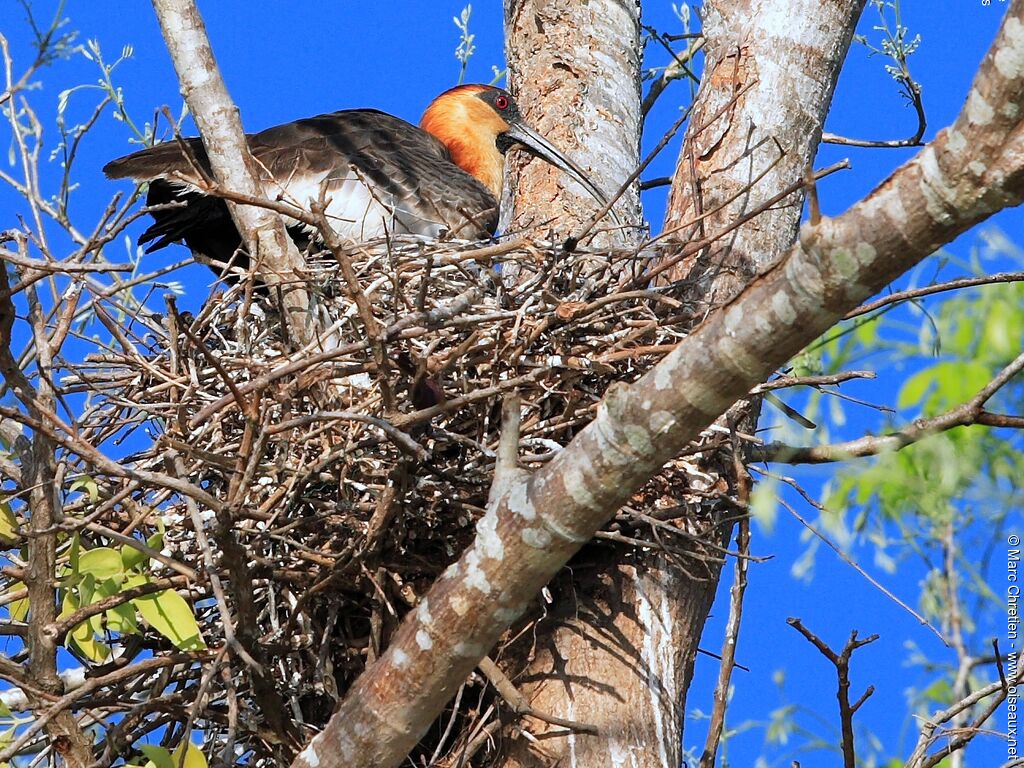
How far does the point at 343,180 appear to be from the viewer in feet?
18.1

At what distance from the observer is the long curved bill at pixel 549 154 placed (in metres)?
5.67

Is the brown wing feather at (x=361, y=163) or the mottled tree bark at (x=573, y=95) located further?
Answer: the mottled tree bark at (x=573, y=95)

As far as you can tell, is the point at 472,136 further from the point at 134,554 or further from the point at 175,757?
the point at 175,757

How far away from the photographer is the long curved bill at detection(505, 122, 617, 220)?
5.67 metres

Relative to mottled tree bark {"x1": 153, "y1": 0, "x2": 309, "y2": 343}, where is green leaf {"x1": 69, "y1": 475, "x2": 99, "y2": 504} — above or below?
below

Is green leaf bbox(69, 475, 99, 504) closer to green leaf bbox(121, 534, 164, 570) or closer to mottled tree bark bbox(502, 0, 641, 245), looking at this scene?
green leaf bbox(121, 534, 164, 570)

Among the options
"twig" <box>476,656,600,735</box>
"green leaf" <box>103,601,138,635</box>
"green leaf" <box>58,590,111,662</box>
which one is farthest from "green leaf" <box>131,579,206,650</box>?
"twig" <box>476,656,600,735</box>

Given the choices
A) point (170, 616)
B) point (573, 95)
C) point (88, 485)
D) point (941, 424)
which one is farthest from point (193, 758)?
point (573, 95)

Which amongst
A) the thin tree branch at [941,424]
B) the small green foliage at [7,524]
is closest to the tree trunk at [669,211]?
the thin tree branch at [941,424]

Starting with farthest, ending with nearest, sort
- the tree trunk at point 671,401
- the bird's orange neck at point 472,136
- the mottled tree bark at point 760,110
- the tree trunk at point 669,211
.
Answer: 1. the bird's orange neck at point 472,136
2. the mottled tree bark at point 760,110
3. the tree trunk at point 669,211
4. the tree trunk at point 671,401

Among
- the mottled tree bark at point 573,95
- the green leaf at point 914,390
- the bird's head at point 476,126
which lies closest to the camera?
the green leaf at point 914,390

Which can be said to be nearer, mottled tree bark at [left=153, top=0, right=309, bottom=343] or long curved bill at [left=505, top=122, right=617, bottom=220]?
mottled tree bark at [left=153, top=0, right=309, bottom=343]

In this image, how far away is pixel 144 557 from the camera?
3621mm

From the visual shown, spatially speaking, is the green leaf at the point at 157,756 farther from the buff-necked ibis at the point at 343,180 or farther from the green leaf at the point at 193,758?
the buff-necked ibis at the point at 343,180
